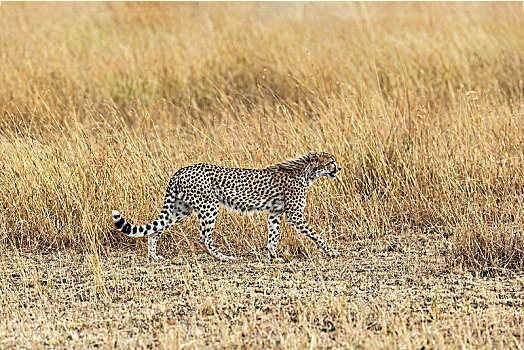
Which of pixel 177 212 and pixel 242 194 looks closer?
pixel 242 194

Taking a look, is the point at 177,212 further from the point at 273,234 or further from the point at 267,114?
the point at 267,114

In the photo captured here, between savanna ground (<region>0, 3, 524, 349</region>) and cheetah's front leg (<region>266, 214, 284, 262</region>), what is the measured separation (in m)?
0.10

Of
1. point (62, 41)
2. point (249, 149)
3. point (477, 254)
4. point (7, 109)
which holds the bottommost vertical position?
point (477, 254)

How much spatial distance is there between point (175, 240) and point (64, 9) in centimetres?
971

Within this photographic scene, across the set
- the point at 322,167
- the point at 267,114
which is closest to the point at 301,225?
the point at 322,167

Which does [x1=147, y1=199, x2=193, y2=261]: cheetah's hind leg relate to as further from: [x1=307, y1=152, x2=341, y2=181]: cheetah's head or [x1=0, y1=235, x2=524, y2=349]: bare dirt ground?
[x1=307, y1=152, x2=341, y2=181]: cheetah's head

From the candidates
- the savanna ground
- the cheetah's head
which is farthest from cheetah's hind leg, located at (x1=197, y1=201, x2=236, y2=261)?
the cheetah's head

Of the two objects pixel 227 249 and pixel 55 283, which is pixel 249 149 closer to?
pixel 227 249

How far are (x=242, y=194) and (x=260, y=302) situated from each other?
2.94ft

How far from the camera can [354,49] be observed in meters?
10.9

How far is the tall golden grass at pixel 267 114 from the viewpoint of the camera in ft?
20.2

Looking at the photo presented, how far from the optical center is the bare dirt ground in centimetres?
406

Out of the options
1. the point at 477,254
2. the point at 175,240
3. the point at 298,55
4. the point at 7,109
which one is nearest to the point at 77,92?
the point at 7,109

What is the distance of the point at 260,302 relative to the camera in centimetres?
463
